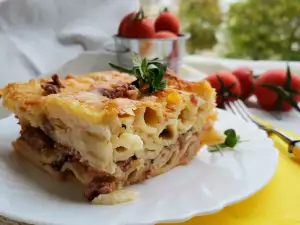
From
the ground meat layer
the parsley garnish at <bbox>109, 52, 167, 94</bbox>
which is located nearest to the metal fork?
the ground meat layer

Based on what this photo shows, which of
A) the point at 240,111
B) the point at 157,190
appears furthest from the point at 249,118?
the point at 157,190

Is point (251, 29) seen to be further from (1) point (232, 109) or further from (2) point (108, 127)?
(2) point (108, 127)

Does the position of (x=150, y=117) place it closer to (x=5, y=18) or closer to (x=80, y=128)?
(x=80, y=128)

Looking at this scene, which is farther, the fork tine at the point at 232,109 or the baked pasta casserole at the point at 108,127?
the fork tine at the point at 232,109

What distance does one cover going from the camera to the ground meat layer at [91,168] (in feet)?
4.01

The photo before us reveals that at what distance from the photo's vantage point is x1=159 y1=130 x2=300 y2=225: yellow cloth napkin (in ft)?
3.82

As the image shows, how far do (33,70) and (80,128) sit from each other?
3.73 feet

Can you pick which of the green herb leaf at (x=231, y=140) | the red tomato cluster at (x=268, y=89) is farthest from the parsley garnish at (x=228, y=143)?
the red tomato cluster at (x=268, y=89)

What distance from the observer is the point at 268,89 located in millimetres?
2021

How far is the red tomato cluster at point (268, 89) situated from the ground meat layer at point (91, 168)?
20.7 inches

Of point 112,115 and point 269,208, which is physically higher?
point 112,115

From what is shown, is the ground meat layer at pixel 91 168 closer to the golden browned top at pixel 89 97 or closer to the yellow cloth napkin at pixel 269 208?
the golden browned top at pixel 89 97

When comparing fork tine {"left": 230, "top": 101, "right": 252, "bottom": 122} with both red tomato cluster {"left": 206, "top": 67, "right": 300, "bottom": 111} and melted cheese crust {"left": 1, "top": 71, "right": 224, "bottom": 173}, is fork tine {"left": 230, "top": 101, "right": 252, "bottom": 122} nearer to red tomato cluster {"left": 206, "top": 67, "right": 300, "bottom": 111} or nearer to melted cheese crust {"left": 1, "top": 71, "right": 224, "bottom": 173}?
red tomato cluster {"left": 206, "top": 67, "right": 300, "bottom": 111}

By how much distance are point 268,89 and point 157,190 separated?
0.93 meters
